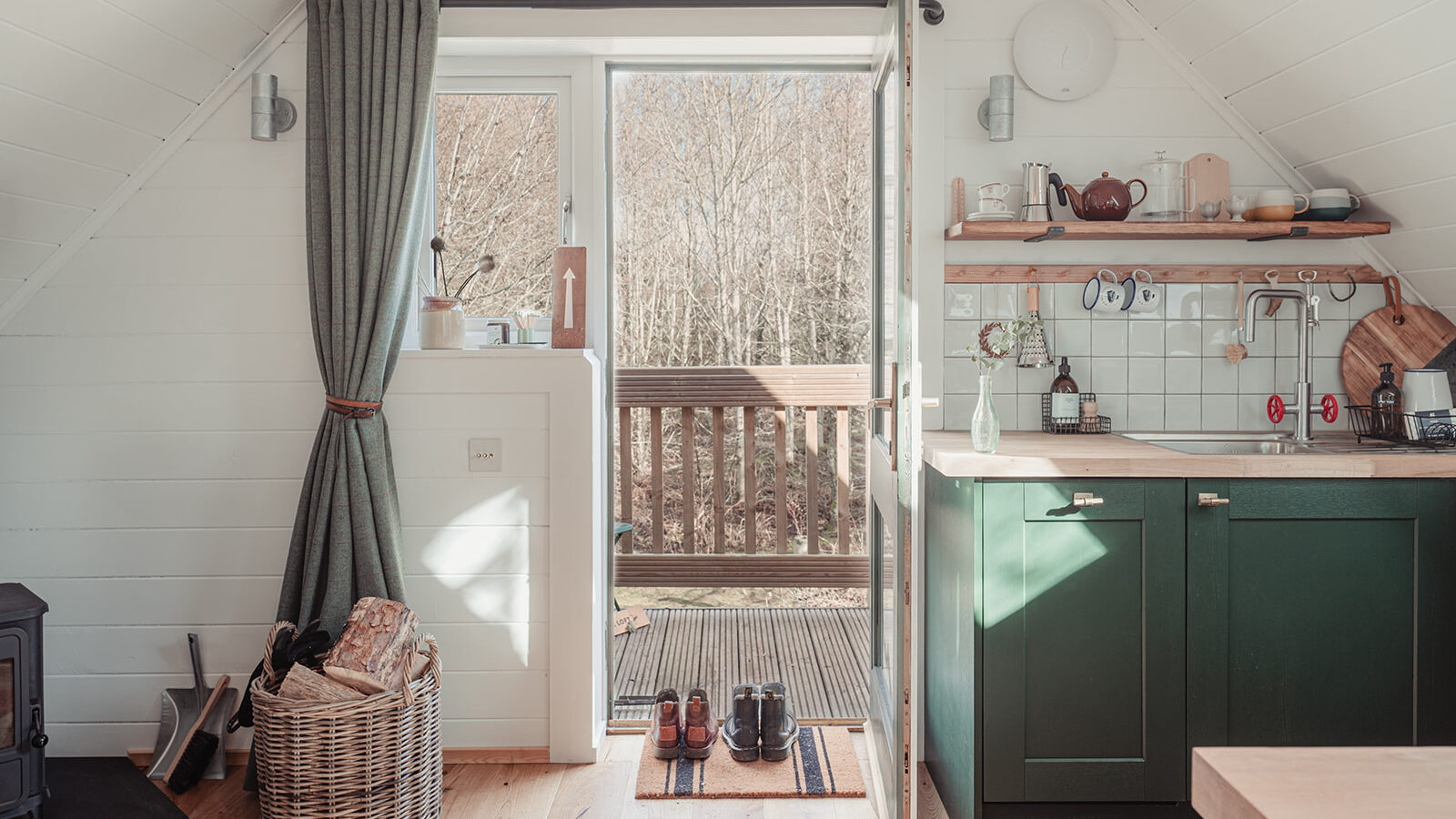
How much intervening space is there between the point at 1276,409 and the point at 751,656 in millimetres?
1949

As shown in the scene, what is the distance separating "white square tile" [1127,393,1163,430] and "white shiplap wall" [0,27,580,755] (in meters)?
1.64

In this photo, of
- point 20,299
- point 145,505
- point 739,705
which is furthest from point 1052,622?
point 20,299

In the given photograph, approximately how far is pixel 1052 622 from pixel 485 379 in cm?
156

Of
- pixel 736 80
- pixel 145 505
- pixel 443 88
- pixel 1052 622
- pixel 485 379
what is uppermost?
pixel 736 80

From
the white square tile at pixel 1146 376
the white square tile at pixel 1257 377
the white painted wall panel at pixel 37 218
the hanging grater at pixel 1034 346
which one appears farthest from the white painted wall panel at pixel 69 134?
the white square tile at pixel 1257 377

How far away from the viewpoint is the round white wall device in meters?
2.38

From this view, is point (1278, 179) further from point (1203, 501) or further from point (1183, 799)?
point (1183, 799)

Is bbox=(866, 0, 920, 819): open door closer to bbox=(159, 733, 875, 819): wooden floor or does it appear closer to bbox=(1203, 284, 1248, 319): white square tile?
bbox=(159, 733, 875, 819): wooden floor

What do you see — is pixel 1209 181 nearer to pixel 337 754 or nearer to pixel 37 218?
pixel 337 754

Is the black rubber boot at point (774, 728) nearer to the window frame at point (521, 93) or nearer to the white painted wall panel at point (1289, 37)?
the window frame at point (521, 93)

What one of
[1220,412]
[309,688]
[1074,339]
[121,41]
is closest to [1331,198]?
[1220,412]

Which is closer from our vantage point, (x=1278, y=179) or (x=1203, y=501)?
(x=1203, y=501)

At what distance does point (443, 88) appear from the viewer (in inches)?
99.9

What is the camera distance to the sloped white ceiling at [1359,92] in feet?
6.21
